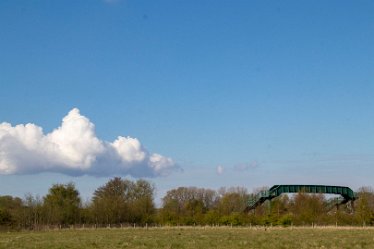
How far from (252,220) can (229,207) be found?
1925 centimetres

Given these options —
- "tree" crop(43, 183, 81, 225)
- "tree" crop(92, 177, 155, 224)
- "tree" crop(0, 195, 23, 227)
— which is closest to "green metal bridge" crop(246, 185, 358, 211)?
"tree" crop(92, 177, 155, 224)

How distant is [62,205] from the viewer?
8525 centimetres

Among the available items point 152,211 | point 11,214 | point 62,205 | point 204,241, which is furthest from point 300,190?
point 204,241

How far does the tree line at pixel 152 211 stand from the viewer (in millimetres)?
75688

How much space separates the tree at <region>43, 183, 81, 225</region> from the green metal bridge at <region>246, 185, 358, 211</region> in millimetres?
29331

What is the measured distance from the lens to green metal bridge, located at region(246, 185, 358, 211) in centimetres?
8079

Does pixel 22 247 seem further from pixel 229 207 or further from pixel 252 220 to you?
pixel 229 207

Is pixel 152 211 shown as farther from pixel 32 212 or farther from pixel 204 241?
pixel 204 241

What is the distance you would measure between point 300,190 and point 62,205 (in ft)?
130

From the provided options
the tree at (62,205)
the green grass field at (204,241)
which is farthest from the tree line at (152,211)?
the green grass field at (204,241)

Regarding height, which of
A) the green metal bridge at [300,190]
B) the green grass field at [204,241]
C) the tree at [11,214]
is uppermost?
the green metal bridge at [300,190]

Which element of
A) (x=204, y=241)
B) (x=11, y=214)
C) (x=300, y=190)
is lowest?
(x=204, y=241)

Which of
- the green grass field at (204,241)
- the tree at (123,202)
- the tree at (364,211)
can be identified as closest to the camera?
the green grass field at (204,241)

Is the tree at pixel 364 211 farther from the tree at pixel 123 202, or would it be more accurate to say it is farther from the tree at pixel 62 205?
the tree at pixel 62 205
